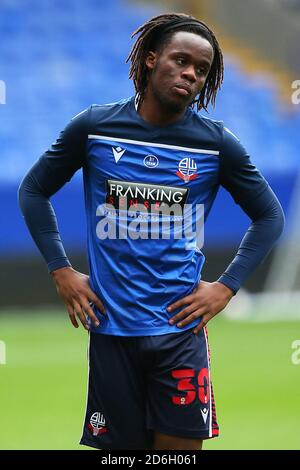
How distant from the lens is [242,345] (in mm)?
9961

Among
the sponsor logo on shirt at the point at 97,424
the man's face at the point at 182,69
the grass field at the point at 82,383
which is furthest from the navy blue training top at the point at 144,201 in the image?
the grass field at the point at 82,383

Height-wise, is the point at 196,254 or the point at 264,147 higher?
the point at 264,147

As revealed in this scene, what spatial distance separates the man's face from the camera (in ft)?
12.6

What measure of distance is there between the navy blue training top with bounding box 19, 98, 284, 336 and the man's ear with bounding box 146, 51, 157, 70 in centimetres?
15

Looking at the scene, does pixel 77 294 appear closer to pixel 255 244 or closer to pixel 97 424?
pixel 97 424

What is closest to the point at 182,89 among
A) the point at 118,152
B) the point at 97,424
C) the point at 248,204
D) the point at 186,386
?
the point at 118,152

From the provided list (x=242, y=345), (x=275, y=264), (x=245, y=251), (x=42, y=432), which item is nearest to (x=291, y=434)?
(x=42, y=432)

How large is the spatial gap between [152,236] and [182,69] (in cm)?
62

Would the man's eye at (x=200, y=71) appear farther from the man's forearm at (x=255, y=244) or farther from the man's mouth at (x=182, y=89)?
the man's forearm at (x=255, y=244)

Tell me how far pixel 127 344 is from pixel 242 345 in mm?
6200

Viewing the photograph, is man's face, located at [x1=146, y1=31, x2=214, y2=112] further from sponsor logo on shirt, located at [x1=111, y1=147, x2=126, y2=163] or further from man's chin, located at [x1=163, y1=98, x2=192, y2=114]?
sponsor logo on shirt, located at [x1=111, y1=147, x2=126, y2=163]

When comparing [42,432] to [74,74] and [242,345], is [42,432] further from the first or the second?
[74,74]

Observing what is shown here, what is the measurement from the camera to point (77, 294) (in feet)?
13.0

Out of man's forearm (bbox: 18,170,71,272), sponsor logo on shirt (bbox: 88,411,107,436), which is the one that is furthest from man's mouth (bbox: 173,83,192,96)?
sponsor logo on shirt (bbox: 88,411,107,436)
